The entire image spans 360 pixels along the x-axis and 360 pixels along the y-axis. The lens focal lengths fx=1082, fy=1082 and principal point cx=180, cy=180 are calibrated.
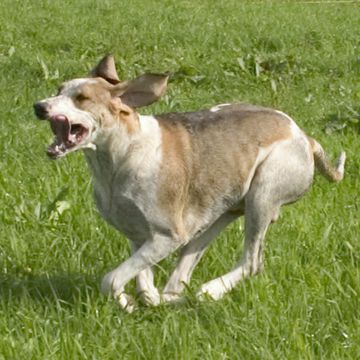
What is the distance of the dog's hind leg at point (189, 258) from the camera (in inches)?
220

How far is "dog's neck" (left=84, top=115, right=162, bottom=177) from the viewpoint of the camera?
529 centimetres

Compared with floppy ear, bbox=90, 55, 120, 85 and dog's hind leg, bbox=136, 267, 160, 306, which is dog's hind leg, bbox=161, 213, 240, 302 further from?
floppy ear, bbox=90, 55, 120, 85

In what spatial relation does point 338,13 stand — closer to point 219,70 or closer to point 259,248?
point 219,70

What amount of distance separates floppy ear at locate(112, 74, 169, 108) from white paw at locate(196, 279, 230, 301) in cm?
97

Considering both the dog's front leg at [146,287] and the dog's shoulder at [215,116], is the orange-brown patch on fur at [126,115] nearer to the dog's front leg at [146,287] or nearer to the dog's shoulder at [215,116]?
the dog's shoulder at [215,116]

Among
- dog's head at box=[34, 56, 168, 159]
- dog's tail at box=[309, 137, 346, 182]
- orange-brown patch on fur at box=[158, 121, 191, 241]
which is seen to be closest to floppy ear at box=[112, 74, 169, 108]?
dog's head at box=[34, 56, 168, 159]

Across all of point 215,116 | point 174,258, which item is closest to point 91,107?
point 215,116

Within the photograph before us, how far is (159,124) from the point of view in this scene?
219 inches

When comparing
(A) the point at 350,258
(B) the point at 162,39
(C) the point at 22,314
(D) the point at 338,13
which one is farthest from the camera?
(D) the point at 338,13

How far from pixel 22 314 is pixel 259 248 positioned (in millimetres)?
1407

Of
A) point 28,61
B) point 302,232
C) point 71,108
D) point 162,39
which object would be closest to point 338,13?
point 162,39

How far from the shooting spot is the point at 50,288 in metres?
5.49

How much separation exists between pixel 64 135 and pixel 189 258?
1.14 metres

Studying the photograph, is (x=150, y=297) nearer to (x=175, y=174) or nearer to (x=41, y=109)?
(x=175, y=174)
